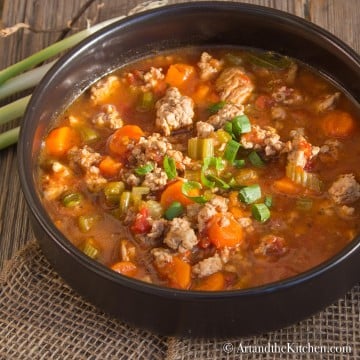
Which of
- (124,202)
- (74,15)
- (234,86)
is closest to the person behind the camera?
(124,202)

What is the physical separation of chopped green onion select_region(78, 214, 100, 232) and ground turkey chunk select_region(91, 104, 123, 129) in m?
0.67

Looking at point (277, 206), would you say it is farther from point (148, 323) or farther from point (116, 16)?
point (116, 16)

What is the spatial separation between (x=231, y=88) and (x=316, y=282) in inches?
61.1

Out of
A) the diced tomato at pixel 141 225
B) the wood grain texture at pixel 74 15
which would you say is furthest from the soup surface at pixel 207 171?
the wood grain texture at pixel 74 15

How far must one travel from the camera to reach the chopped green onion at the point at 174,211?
411 centimetres

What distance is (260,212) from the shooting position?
13.4 ft

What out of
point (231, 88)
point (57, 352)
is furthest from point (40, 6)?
point (57, 352)

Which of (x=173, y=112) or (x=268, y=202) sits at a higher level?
(x=173, y=112)

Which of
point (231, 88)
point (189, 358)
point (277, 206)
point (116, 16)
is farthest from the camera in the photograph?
point (116, 16)

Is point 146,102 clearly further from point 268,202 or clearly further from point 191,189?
point 268,202

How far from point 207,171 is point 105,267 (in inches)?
37.4

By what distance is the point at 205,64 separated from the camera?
494cm

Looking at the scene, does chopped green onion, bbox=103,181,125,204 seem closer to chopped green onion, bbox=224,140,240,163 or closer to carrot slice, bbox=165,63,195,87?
chopped green onion, bbox=224,140,240,163

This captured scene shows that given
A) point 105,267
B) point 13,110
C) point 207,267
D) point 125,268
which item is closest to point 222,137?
point 207,267
